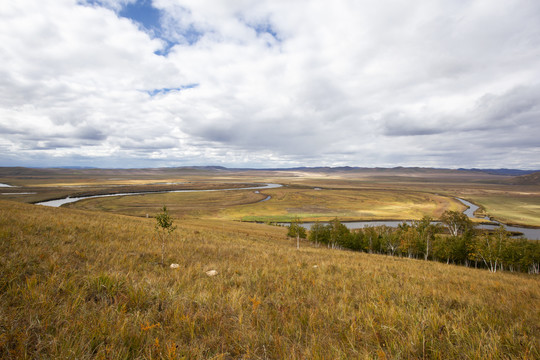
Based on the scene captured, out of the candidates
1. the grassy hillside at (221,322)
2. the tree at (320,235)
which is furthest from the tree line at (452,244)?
the grassy hillside at (221,322)

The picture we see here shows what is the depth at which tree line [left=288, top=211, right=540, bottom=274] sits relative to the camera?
4131 cm

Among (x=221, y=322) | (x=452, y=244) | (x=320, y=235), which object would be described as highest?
(x=221, y=322)

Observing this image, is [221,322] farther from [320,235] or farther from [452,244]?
[452,244]

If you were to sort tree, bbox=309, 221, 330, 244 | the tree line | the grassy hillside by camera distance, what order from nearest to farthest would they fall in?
the grassy hillside
the tree line
tree, bbox=309, 221, 330, 244

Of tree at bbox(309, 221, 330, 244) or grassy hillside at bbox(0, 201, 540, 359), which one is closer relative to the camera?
grassy hillside at bbox(0, 201, 540, 359)

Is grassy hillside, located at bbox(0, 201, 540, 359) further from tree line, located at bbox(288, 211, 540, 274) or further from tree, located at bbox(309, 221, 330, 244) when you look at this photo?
tree, located at bbox(309, 221, 330, 244)

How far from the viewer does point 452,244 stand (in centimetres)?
4928

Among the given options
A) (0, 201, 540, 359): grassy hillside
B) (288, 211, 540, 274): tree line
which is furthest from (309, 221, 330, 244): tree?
(0, 201, 540, 359): grassy hillside

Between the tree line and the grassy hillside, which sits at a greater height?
the grassy hillside

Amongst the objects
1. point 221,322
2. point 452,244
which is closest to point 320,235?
point 452,244

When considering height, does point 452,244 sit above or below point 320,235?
above

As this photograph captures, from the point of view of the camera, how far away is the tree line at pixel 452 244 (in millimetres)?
41312

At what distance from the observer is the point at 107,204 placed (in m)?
110

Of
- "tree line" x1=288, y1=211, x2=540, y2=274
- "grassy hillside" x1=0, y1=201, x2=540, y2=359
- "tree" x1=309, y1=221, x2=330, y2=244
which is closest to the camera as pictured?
"grassy hillside" x1=0, y1=201, x2=540, y2=359
